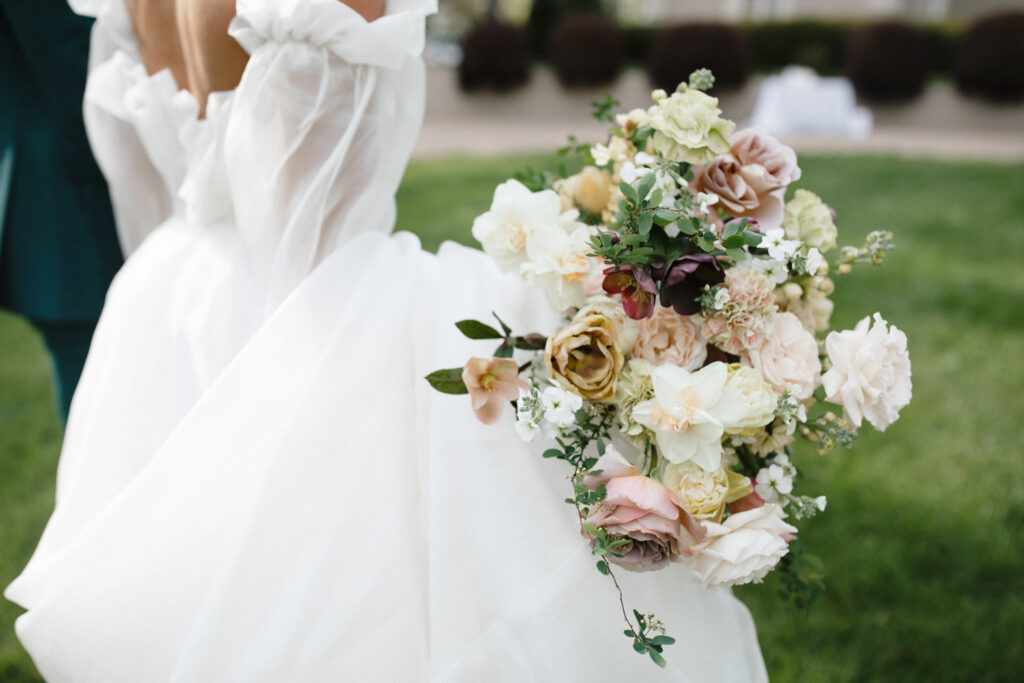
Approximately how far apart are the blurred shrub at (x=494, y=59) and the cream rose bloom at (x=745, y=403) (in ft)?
41.6

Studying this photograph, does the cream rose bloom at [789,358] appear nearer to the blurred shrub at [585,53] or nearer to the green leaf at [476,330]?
the green leaf at [476,330]

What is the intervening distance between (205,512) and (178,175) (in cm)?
83

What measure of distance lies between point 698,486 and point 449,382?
41cm

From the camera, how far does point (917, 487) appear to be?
121 inches

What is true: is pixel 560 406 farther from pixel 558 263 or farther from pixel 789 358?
pixel 789 358

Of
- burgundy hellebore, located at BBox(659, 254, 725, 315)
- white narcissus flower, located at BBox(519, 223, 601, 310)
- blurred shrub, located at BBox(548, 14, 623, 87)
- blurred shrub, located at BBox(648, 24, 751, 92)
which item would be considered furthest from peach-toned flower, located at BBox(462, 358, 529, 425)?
blurred shrub, located at BBox(548, 14, 623, 87)

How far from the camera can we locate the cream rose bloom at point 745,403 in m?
1.19

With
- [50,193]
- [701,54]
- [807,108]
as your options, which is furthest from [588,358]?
[701,54]

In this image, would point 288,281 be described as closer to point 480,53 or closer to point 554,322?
point 554,322

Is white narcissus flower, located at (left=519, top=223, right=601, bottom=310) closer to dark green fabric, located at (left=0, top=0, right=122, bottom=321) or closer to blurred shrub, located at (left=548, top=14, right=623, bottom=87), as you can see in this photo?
dark green fabric, located at (left=0, top=0, right=122, bottom=321)

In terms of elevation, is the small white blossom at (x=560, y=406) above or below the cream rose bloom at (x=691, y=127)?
below

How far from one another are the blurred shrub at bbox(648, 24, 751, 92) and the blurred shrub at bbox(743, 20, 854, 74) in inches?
64.7

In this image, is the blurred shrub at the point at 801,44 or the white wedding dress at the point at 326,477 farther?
the blurred shrub at the point at 801,44

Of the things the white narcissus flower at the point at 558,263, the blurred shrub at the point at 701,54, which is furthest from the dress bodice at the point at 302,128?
the blurred shrub at the point at 701,54
